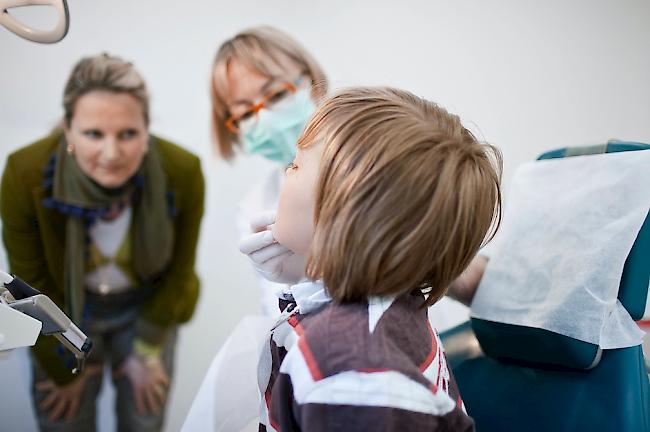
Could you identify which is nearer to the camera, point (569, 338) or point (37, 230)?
point (569, 338)

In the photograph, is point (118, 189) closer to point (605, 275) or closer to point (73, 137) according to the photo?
point (73, 137)

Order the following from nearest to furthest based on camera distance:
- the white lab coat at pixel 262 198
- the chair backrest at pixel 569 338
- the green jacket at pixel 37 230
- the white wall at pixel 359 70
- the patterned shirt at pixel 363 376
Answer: the patterned shirt at pixel 363 376 < the chair backrest at pixel 569 338 < the green jacket at pixel 37 230 < the white wall at pixel 359 70 < the white lab coat at pixel 262 198

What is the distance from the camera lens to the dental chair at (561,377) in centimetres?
80

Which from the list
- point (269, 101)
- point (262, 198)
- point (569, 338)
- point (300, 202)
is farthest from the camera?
point (262, 198)

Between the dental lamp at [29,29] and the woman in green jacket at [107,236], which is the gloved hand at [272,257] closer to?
the dental lamp at [29,29]

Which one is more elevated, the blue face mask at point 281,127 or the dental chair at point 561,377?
the blue face mask at point 281,127

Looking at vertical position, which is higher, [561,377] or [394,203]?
[394,203]

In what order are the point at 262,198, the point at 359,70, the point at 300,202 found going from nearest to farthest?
the point at 300,202, the point at 262,198, the point at 359,70

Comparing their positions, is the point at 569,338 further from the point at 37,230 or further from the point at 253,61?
the point at 37,230

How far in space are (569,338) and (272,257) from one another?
511 millimetres

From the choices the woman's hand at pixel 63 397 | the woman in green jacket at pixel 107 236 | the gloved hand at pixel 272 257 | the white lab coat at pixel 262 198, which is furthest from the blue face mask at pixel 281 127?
the woman's hand at pixel 63 397

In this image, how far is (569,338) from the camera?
2.74ft

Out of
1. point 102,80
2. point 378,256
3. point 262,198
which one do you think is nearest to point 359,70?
point 262,198

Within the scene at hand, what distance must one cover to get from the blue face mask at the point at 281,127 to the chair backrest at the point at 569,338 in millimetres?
744
